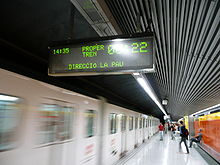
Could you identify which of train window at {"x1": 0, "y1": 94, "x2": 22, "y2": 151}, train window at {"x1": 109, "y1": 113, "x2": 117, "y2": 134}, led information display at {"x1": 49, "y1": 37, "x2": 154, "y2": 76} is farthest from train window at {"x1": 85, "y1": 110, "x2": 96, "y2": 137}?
train window at {"x1": 0, "y1": 94, "x2": 22, "y2": 151}

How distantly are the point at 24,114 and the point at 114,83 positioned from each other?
16.8 feet

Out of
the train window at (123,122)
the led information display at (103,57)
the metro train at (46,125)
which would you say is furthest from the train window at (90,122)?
the train window at (123,122)

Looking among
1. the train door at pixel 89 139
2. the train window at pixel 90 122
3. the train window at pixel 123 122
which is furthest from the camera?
the train window at pixel 123 122

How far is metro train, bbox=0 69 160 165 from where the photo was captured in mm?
2168

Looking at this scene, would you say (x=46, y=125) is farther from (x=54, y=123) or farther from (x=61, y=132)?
(x=61, y=132)

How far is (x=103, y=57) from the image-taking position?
2.36 metres

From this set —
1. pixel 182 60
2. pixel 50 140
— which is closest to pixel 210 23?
pixel 182 60

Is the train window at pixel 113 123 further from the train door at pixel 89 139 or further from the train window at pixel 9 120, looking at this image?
the train window at pixel 9 120

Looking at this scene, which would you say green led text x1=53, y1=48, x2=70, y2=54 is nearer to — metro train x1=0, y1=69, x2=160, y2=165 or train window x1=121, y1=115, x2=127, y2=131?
metro train x1=0, y1=69, x2=160, y2=165

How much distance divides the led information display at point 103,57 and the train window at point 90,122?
1.89 m

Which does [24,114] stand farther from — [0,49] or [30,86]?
[0,49]

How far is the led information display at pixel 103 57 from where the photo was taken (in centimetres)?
221

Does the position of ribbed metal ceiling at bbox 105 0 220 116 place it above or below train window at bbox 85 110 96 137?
above

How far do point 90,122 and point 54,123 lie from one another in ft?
4.81
